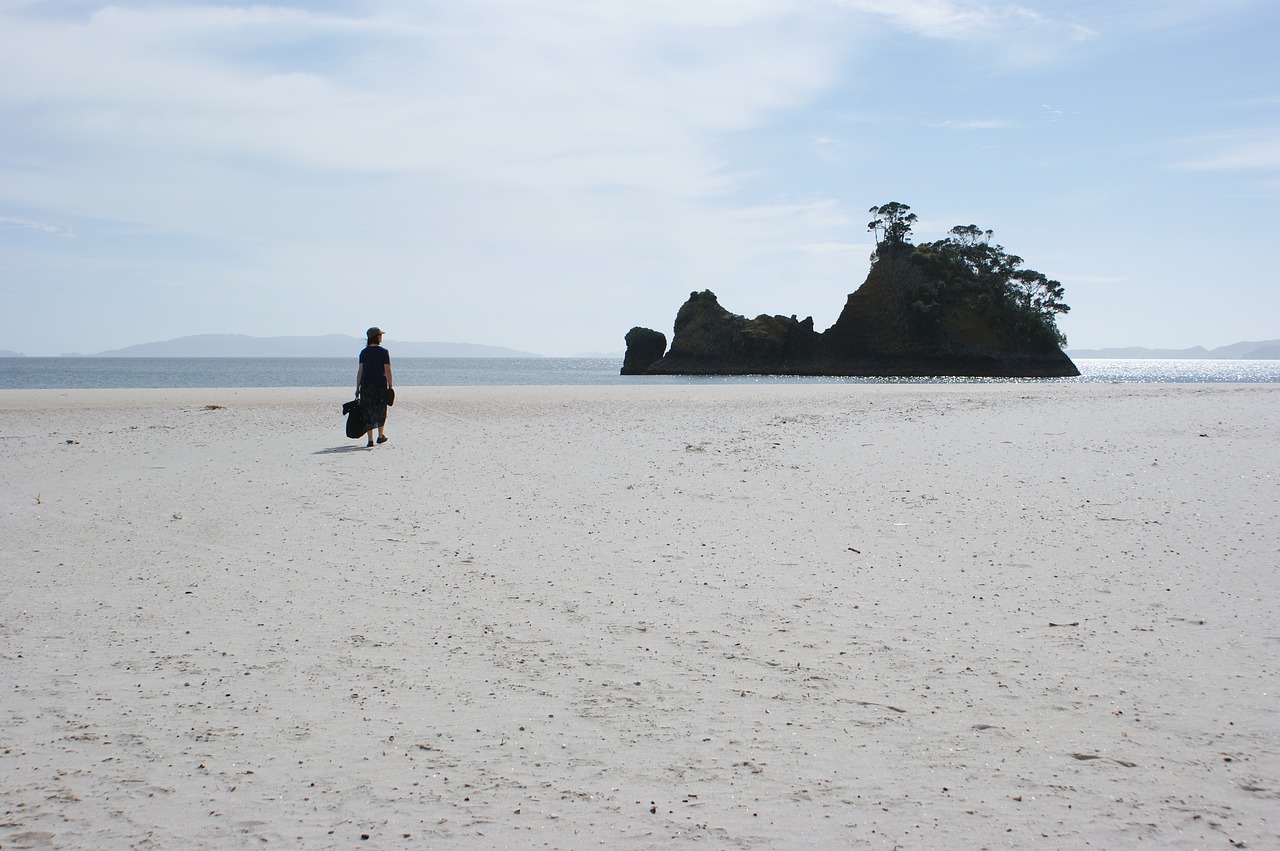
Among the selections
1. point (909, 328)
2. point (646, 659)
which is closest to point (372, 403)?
point (646, 659)

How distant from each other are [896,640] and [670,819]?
2.32 meters

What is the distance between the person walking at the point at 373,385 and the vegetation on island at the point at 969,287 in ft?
296

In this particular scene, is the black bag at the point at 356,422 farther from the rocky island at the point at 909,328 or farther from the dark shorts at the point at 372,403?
the rocky island at the point at 909,328

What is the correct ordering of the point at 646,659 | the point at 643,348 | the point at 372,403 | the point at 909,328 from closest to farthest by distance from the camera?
the point at 646,659 < the point at 372,403 < the point at 909,328 < the point at 643,348

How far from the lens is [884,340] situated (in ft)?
327

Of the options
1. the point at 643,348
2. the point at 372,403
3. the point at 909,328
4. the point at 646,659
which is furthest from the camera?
the point at 643,348

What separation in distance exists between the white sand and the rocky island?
89512 millimetres

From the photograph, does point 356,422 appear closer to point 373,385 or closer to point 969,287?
point 373,385

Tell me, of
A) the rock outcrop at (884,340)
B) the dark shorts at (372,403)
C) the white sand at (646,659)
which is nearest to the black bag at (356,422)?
the dark shorts at (372,403)

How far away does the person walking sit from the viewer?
47.6 feet

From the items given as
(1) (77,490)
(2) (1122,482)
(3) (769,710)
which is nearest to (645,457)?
(2) (1122,482)

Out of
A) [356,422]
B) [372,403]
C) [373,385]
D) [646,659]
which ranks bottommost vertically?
[646,659]

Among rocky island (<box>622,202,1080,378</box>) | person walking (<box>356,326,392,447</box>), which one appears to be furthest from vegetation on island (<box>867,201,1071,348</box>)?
person walking (<box>356,326,392,447</box>)

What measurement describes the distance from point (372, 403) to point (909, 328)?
9136cm
